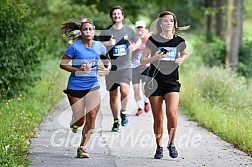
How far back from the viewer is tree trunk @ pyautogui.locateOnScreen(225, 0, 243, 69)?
21.8 meters

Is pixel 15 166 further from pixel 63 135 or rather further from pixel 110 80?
pixel 110 80

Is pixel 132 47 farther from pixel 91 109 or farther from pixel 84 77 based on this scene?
pixel 91 109

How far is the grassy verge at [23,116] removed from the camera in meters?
8.66

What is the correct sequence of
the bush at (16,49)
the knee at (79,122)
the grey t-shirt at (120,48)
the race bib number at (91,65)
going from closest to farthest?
the race bib number at (91,65), the knee at (79,122), the grey t-shirt at (120,48), the bush at (16,49)

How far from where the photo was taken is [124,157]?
930 cm

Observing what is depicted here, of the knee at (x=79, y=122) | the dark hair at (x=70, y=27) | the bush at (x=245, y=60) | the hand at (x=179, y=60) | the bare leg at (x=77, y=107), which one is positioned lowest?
the bush at (x=245, y=60)

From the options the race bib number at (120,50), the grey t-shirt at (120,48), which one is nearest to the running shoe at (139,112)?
the grey t-shirt at (120,48)

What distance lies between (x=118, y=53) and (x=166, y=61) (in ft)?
9.40

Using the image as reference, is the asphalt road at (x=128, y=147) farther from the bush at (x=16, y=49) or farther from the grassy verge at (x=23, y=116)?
the bush at (x=16, y=49)

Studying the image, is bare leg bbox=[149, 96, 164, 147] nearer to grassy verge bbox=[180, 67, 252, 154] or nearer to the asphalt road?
the asphalt road

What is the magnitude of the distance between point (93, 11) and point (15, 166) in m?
24.1

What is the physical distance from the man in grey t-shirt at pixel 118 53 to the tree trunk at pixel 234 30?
10.1m

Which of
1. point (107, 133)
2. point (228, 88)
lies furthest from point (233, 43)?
point (107, 133)

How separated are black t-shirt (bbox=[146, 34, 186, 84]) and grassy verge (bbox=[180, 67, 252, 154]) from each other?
5.46 feet
